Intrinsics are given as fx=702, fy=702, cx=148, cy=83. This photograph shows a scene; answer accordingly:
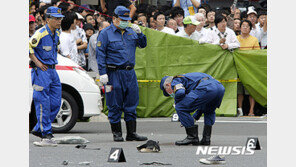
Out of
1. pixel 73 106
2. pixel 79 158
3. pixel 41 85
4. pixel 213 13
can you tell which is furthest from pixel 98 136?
pixel 213 13

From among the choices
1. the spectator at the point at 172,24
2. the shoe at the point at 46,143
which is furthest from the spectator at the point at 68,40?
the shoe at the point at 46,143

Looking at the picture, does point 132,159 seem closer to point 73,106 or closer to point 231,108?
point 73,106

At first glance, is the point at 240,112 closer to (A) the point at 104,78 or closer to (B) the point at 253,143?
(A) the point at 104,78

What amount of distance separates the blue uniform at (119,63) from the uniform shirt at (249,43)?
515 centimetres

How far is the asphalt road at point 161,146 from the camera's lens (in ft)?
28.4

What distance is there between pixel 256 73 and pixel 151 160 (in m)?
7.58

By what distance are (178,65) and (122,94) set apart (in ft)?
15.5

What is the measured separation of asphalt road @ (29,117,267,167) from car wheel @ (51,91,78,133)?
0.17 meters

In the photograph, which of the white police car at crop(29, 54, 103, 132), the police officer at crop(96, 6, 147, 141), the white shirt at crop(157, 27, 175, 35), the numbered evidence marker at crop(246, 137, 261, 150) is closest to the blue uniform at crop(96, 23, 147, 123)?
the police officer at crop(96, 6, 147, 141)

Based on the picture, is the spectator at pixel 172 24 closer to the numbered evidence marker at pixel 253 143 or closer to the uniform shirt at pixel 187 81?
the uniform shirt at pixel 187 81

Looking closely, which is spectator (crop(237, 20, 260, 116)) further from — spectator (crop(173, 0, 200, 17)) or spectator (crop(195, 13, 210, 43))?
spectator (crop(173, 0, 200, 17))

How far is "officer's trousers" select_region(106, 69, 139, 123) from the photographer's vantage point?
11.3 m

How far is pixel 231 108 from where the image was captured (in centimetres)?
1585

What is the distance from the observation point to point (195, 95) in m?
10.3
